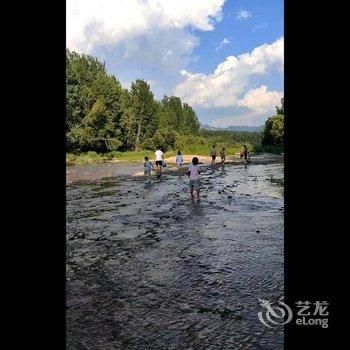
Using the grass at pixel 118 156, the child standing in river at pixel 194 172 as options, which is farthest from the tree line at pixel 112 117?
the child standing in river at pixel 194 172

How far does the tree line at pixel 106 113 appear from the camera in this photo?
70.4 meters

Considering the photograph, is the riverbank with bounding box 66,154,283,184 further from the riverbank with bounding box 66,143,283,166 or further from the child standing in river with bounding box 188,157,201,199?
the child standing in river with bounding box 188,157,201,199

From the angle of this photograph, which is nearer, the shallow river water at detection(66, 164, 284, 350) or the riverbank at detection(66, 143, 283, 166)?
the shallow river water at detection(66, 164, 284, 350)

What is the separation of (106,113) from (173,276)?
72.2 metres

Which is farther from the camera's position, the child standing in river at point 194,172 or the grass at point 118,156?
the grass at point 118,156

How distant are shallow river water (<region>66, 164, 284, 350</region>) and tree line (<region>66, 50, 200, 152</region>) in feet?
179

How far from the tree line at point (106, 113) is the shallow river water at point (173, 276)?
54.7 m

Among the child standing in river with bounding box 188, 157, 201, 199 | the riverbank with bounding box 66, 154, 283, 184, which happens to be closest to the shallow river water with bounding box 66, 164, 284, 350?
the child standing in river with bounding box 188, 157, 201, 199

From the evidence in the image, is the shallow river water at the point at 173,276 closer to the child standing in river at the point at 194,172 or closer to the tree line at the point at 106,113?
the child standing in river at the point at 194,172

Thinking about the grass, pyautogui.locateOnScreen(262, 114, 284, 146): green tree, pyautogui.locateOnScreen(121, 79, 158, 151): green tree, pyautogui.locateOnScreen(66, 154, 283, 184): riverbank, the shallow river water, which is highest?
pyautogui.locateOnScreen(121, 79, 158, 151): green tree

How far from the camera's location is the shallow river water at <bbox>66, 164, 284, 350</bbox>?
548 centimetres
